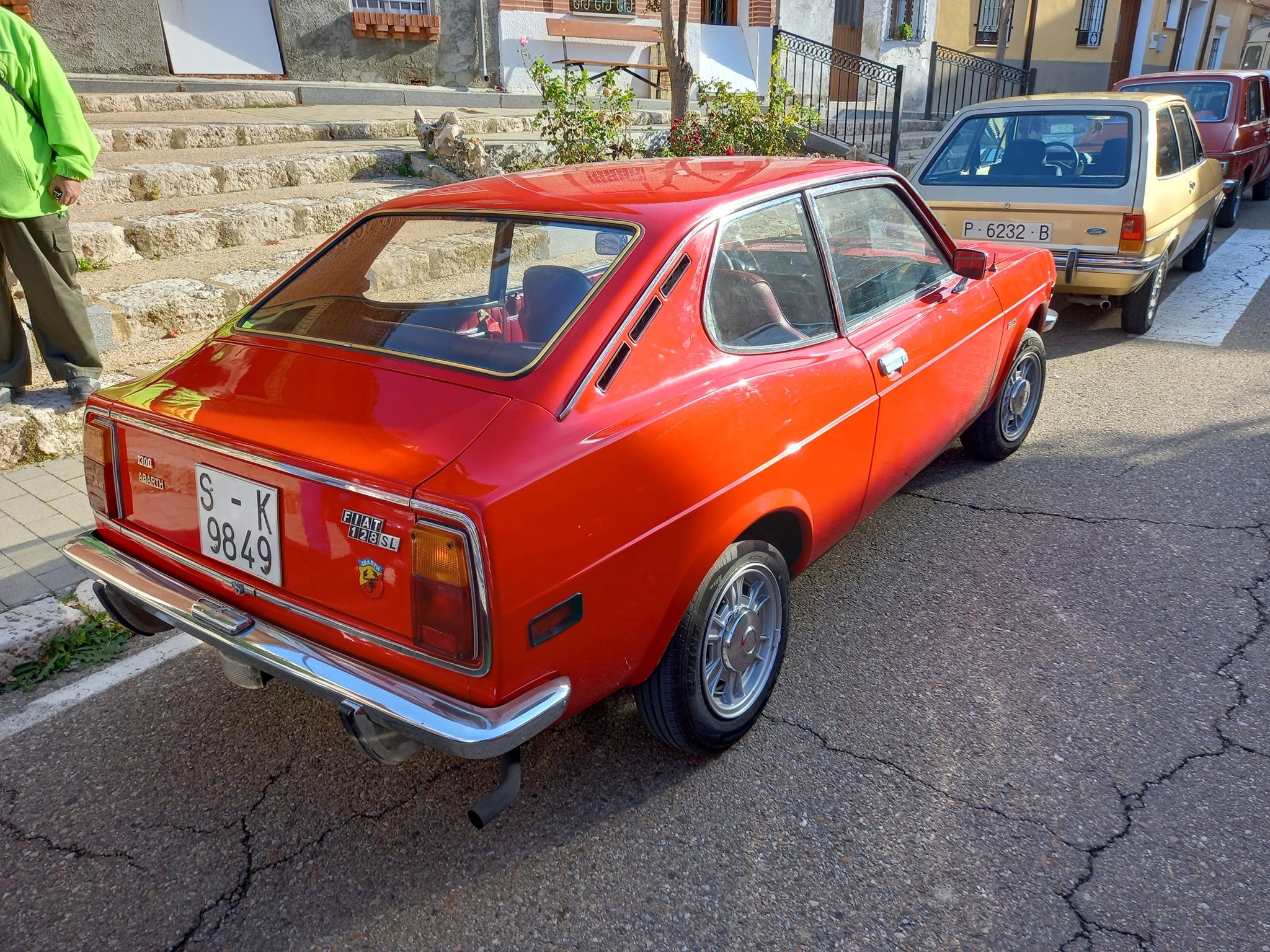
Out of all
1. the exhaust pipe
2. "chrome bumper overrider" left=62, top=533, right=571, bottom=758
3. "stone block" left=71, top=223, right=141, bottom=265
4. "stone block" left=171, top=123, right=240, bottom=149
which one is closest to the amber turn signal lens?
"chrome bumper overrider" left=62, top=533, right=571, bottom=758

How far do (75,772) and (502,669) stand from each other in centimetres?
157

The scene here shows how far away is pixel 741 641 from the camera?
2.70 m

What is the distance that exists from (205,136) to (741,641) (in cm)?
831

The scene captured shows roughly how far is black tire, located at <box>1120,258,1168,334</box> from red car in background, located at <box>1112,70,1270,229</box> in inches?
184

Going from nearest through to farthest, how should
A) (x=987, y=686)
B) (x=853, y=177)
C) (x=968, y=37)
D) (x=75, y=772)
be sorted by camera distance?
(x=75, y=772)
(x=987, y=686)
(x=853, y=177)
(x=968, y=37)

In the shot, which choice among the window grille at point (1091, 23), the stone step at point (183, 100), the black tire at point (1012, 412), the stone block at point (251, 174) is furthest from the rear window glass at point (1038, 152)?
the window grille at point (1091, 23)

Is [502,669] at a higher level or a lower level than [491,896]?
higher

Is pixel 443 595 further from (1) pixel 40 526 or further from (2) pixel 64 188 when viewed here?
(2) pixel 64 188

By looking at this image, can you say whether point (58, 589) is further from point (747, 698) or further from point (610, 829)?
point (747, 698)

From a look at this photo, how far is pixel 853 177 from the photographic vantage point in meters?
3.37

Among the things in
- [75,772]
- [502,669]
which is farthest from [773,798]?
[75,772]

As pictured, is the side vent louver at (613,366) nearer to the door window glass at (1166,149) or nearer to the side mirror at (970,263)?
the side mirror at (970,263)

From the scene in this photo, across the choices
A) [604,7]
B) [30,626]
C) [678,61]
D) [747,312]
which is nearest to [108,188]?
[30,626]

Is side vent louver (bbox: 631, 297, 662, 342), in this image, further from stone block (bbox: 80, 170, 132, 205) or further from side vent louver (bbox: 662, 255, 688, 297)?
stone block (bbox: 80, 170, 132, 205)
